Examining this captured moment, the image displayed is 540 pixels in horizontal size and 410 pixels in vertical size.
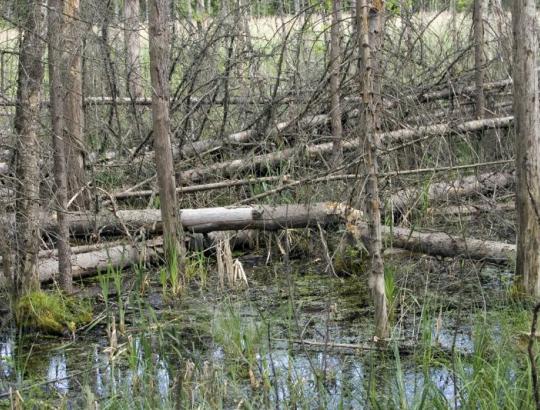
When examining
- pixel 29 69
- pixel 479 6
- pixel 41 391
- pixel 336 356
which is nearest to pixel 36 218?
pixel 29 69

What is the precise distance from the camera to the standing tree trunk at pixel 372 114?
6.44 meters

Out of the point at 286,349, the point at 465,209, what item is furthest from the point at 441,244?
the point at 286,349

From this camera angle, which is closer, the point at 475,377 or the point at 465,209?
the point at 475,377

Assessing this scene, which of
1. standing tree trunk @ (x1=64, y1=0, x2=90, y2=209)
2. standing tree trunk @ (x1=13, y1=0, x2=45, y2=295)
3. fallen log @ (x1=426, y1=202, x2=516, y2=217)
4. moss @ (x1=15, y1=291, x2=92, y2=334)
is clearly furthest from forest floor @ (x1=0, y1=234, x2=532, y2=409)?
standing tree trunk @ (x1=64, y1=0, x2=90, y2=209)

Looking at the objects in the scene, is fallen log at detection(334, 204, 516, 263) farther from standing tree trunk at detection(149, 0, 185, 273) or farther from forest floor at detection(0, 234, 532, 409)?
standing tree trunk at detection(149, 0, 185, 273)

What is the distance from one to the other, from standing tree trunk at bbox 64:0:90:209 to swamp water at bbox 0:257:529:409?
59.3 inches

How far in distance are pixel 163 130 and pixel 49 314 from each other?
6.72 feet

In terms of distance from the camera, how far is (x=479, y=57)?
1180 cm

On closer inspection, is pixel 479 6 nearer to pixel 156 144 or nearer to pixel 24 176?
pixel 156 144

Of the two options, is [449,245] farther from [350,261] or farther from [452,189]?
[452,189]

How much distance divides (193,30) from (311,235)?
3578 mm

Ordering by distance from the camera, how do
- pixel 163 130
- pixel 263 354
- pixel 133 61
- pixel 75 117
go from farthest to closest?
pixel 133 61, pixel 75 117, pixel 163 130, pixel 263 354

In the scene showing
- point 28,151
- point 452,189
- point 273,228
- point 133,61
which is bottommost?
point 273,228

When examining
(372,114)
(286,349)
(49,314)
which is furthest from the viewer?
(49,314)
